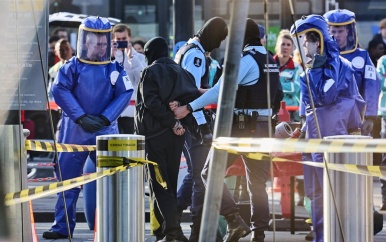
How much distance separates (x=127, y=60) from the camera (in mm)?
13383

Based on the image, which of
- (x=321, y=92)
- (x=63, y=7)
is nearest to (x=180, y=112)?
(x=321, y=92)

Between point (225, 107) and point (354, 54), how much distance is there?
19.2ft

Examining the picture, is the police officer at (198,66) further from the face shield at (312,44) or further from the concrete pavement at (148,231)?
the face shield at (312,44)

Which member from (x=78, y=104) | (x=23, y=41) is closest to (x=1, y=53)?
(x=78, y=104)

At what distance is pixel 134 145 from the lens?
258 inches

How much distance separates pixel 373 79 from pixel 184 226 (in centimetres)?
229

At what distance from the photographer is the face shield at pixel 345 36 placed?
1036 cm

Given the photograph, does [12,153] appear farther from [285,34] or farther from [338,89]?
[285,34]

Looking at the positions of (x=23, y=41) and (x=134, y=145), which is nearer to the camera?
(x=134, y=145)

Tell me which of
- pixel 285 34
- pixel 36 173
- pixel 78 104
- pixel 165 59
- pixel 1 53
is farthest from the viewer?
pixel 36 173

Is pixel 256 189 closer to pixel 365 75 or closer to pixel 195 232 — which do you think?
pixel 195 232

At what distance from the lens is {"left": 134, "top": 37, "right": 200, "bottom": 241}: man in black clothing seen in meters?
9.13

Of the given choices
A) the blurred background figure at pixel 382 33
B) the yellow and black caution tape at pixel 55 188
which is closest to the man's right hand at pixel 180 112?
the yellow and black caution tape at pixel 55 188

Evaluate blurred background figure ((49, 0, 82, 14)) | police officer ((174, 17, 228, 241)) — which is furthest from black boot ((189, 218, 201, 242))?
blurred background figure ((49, 0, 82, 14))
